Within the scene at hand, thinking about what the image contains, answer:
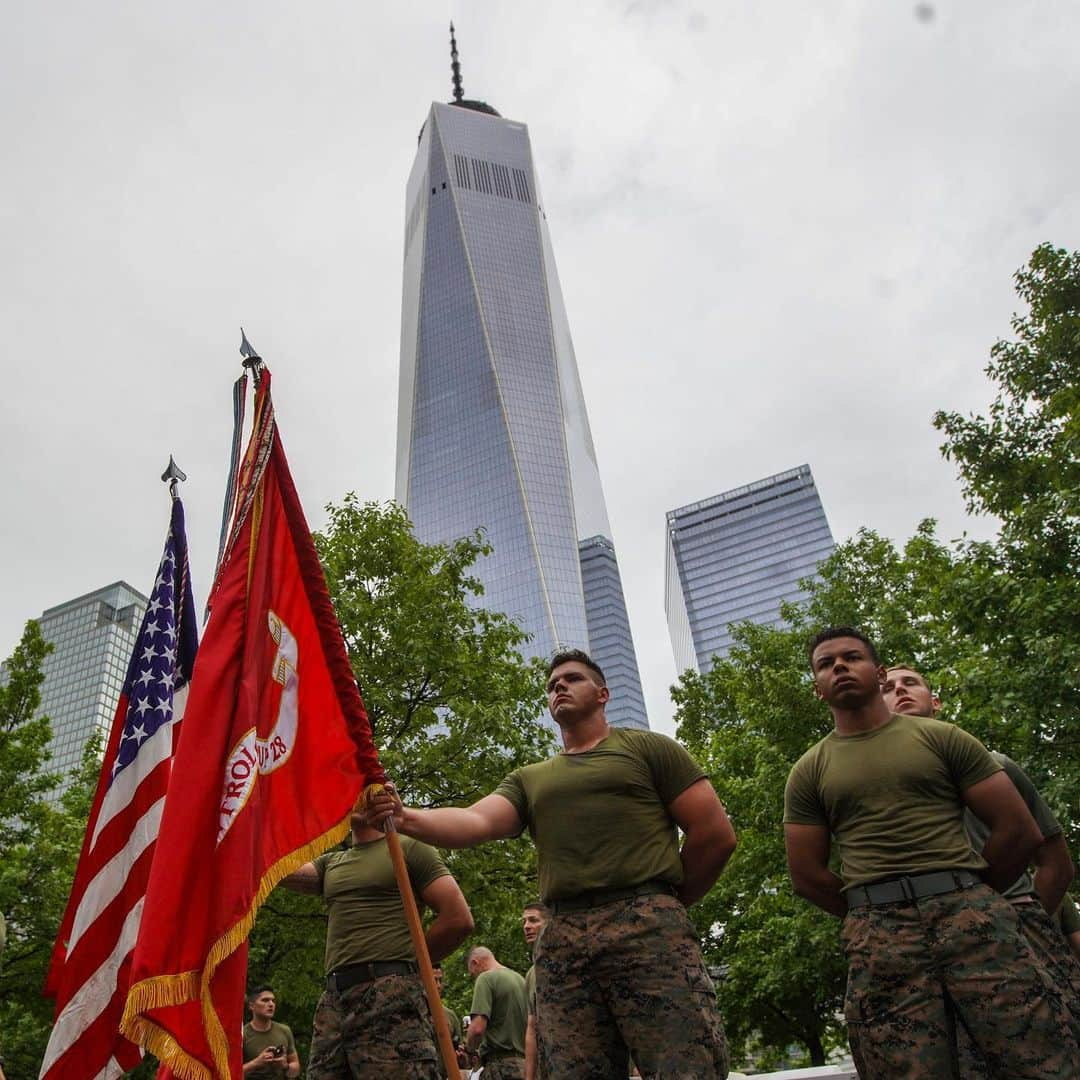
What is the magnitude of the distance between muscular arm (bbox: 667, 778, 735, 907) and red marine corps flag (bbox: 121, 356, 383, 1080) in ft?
3.93

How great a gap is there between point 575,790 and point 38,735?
14358 millimetres

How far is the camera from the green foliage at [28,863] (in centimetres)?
1377

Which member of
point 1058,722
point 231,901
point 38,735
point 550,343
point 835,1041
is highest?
point 550,343

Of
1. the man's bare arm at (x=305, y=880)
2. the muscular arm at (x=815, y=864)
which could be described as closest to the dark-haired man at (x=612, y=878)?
the muscular arm at (x=815, y=864)

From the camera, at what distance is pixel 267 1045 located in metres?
7.23

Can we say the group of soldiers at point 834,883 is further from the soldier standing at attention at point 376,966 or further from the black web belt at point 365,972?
the black web belt at point 365,972

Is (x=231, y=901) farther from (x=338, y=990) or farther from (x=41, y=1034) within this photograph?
(x=41, y=1034)

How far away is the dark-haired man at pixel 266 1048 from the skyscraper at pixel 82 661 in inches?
4158

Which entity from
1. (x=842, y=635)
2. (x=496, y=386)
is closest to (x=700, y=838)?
(x=842, y=635)

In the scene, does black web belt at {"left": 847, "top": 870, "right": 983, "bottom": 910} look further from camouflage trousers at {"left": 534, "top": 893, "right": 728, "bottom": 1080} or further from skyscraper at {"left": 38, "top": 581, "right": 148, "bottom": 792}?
skyscraper at {"left": 38, "top": 581, "right": 148, "bottom": 792}

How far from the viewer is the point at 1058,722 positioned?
12.1 m

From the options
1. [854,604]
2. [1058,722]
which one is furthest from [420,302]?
[1058,722]

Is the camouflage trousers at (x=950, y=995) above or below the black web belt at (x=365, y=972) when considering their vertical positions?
below

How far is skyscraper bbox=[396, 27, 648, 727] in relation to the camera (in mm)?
125000
